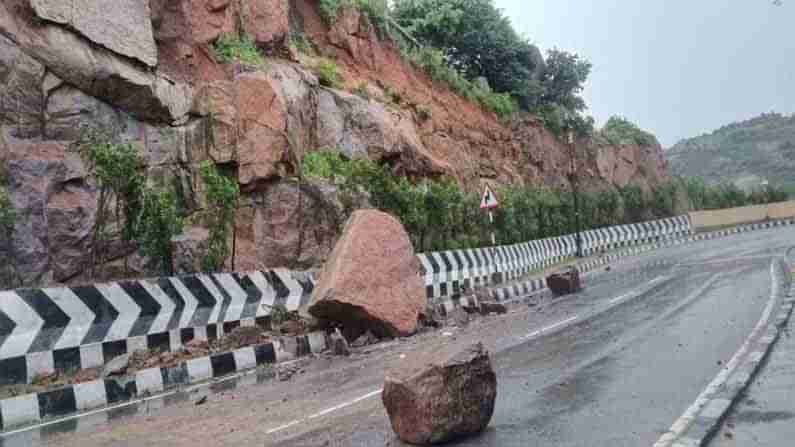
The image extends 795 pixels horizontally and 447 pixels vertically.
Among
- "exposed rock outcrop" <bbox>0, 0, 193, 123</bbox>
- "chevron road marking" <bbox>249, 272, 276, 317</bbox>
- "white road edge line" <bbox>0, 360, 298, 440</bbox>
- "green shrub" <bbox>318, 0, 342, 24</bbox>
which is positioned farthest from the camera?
"green shrub" <bbox>318, 0, 342, 24</bbox>

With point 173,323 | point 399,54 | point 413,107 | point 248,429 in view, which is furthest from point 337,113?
point 248,429

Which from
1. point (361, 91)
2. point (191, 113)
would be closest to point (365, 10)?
point (361, 91)

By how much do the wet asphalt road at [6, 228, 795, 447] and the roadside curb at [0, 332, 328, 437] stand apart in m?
0.76

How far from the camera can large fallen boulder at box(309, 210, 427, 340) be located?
11977 mm

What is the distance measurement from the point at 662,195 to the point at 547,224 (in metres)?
18.6

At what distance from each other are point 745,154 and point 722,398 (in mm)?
113617

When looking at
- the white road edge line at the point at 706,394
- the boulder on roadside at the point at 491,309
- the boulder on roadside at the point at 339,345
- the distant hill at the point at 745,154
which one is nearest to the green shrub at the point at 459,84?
the boulder on roadside at the point at 491,309

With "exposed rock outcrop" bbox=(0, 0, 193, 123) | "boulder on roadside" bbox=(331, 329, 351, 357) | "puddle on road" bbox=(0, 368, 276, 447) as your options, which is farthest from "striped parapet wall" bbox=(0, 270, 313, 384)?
"exposed rock outcrop" bbox=(0, 0, 193, 123)

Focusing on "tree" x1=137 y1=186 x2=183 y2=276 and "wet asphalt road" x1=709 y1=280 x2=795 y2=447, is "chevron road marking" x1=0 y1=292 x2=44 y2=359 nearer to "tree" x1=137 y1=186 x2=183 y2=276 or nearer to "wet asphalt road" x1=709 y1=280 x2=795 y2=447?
"tree" x1=137 y1=186 x2=183 y2=276

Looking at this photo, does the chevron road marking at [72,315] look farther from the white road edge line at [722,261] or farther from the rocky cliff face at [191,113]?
the white road edge line at [722,261]

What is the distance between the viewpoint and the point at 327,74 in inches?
913

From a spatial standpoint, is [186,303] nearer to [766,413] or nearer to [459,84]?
[766,413]

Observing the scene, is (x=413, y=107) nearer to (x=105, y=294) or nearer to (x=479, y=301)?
(x=479, y=301)

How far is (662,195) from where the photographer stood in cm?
4859
